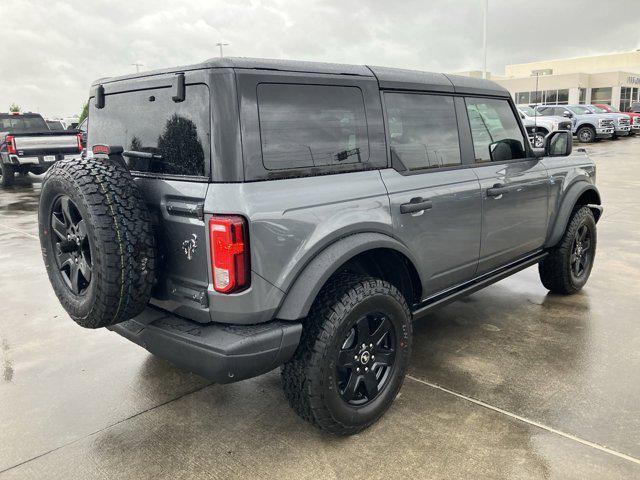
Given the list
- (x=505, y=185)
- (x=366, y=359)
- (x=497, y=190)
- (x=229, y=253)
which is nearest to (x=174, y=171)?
(x=229, y=253)

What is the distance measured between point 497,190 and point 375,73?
1.25 meters

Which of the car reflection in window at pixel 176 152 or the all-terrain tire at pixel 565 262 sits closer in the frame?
the car reflection in window at pixel 176 152

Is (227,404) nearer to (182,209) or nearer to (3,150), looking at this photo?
(182,209)

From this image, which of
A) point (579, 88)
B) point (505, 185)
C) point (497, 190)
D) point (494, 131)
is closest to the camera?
point (497, 190)

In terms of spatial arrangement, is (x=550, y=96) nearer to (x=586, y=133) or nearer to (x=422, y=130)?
(x=586, y=133)

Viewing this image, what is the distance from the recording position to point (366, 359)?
9.09 feet

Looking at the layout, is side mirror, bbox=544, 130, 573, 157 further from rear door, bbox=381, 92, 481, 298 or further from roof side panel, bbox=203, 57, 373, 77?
roof side panel, bbox=203, 57, 373, 77

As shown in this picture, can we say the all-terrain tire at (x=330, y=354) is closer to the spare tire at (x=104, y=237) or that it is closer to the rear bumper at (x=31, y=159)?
the spare tire at (x=104, y=237)

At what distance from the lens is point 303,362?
2510mm

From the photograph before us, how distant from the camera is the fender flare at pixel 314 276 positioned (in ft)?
7.93

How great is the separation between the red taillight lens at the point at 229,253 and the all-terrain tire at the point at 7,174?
1381 cm

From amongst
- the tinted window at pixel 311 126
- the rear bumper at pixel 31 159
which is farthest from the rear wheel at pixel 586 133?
the tinted window at pixel 311 126

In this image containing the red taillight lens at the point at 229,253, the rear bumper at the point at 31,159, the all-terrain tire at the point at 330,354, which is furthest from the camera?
the rear bumper at the point at 31,159

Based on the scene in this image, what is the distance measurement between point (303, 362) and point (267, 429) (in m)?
0.58
